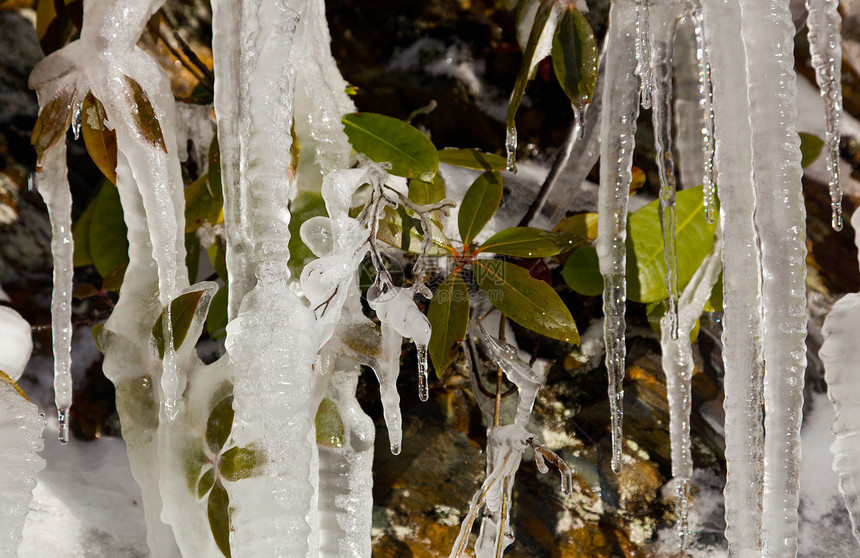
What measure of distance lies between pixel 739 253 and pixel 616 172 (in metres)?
0.17

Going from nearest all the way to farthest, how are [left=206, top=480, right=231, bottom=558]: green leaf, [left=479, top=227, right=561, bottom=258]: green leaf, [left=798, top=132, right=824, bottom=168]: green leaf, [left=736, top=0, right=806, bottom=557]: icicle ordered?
[left=736, top=0, right=806, bottom=557]: icicle → [left=206, top=480, right=231, bottom=558]: green leaf → [left=479, top=227, right=561, bottom=258]: green leaf → [left=798, top=132, right=824, bottom=168]: green leaf

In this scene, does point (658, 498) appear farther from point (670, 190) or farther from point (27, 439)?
point (27, 439)

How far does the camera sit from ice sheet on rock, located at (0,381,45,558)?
70 centimetres

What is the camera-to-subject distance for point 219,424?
0.78 m

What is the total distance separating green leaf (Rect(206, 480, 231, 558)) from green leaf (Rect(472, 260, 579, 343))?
42 cm

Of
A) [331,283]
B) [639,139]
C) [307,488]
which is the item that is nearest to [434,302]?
[331,283]

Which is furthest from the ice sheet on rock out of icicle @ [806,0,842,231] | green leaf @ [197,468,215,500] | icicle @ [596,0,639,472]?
icicle @ [806,0,842,231]

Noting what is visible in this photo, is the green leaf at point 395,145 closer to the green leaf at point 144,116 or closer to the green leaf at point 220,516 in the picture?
the green leaf at point 144,116

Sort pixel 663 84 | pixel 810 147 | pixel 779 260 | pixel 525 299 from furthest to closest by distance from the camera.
→ pixel 810 147, pixel 525 299, pixel 663 84, pixel 779 260

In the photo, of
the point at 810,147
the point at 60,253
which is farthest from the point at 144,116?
the point at 810,147

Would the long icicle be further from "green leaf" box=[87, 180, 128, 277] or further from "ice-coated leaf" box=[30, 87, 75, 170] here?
"green leaf" box=[87, 180, 128, 277]

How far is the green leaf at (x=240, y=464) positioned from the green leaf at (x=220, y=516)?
0.07 m

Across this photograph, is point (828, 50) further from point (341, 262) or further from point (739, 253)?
point (341, 262)

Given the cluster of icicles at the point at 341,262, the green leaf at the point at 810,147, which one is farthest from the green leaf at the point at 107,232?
the green leaf at the point at 810,147
